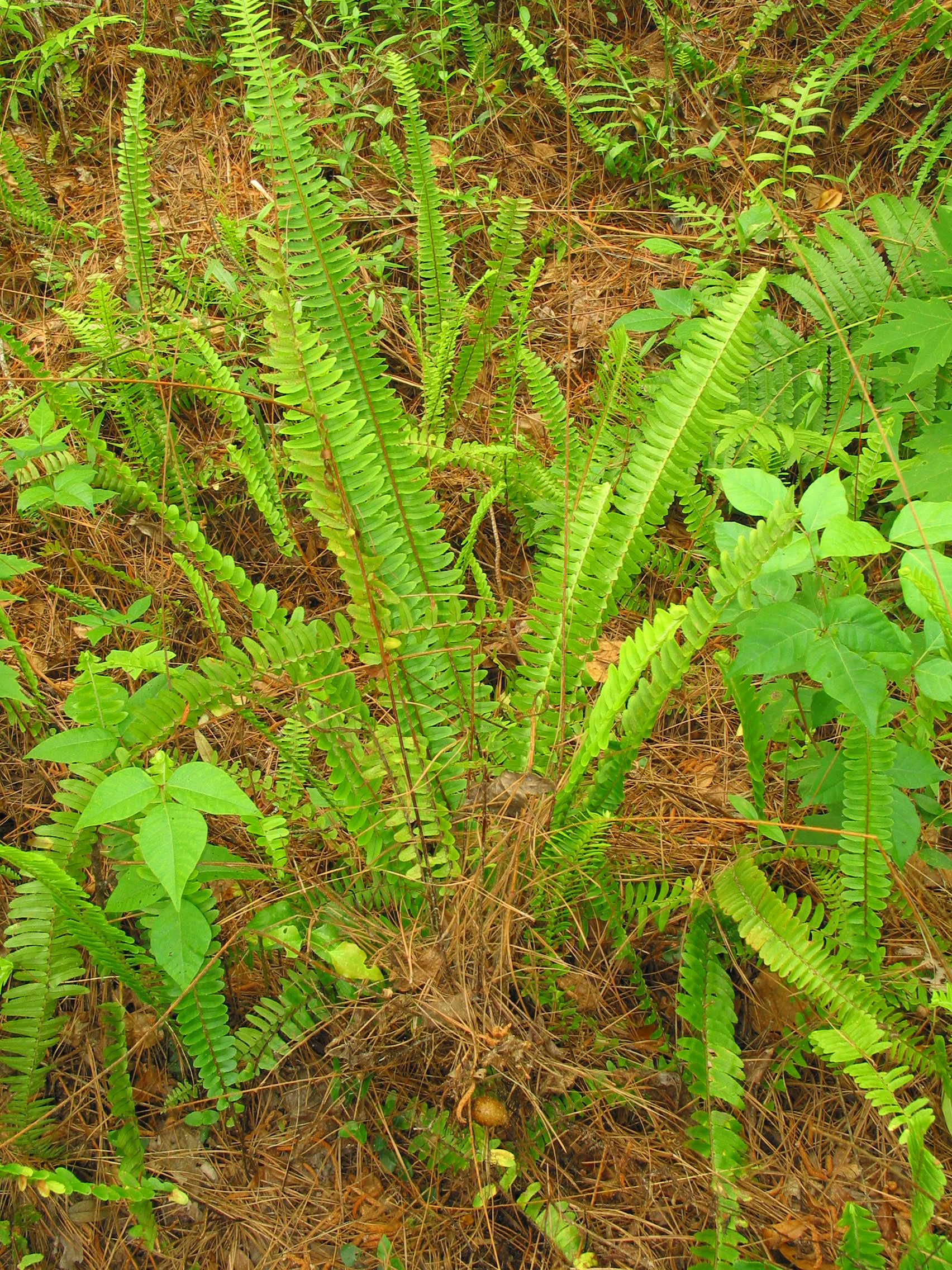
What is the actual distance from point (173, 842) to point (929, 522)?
1.40 metres

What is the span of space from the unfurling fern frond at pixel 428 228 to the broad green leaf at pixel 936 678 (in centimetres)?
165

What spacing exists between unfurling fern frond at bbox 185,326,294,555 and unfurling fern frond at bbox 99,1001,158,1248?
3.96 ft

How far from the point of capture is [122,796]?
1391 millimetres

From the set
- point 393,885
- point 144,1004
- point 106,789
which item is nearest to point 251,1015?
point 144,1004

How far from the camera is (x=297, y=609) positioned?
1576 millimetres

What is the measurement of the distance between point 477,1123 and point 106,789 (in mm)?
868

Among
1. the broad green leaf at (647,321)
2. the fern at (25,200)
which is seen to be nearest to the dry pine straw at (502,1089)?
the broad green leaf at (647,321)

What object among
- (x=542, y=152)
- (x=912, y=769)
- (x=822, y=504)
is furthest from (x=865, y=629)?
(x=542, y=152)

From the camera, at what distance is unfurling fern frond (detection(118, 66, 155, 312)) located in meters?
2.67

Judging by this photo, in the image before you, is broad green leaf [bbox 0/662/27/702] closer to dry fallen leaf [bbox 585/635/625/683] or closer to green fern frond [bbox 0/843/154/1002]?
green fern frond [bbox 0/843/154/1002]

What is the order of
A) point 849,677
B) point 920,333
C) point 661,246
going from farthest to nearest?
1. point 661,246
2. point 920,333
3. point 849,677

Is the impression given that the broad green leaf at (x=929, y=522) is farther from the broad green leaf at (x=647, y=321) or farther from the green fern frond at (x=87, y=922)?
the green fern frond at (x=87, y=922)

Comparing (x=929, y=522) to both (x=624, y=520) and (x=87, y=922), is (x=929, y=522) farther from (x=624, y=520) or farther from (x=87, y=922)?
(x=87, y=922)

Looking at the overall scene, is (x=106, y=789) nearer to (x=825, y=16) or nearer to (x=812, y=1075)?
(x=812, y=1075)
